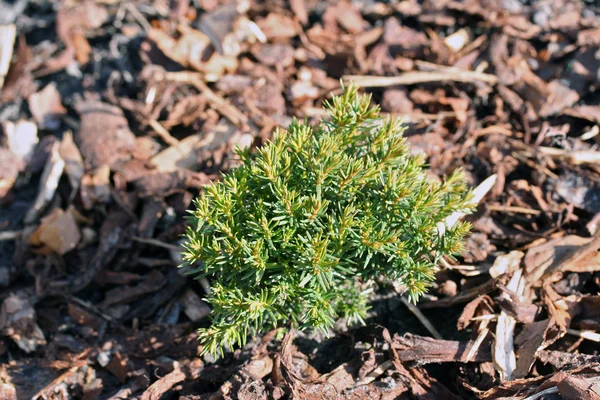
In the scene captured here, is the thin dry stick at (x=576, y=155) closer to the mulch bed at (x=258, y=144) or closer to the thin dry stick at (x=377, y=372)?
the mulch bed at (x=258, y=144)

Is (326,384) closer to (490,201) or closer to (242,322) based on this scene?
(242,322)

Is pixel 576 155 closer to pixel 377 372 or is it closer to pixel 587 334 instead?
pixel 587 334

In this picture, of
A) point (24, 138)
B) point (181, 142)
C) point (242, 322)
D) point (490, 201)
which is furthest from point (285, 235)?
point (24, 138)

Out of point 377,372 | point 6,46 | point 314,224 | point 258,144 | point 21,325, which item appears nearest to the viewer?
point 314,224

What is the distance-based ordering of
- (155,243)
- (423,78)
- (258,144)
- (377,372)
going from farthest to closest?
(423,78) < (258,144) < (155,243) < (377,372)

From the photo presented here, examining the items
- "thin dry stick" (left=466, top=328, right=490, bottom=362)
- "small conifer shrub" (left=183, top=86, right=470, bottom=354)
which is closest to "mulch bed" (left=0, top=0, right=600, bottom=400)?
"thin dry stick" (left=466, top=328, right=490, bottom=362)

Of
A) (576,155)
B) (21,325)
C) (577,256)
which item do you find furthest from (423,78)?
(21,325)
